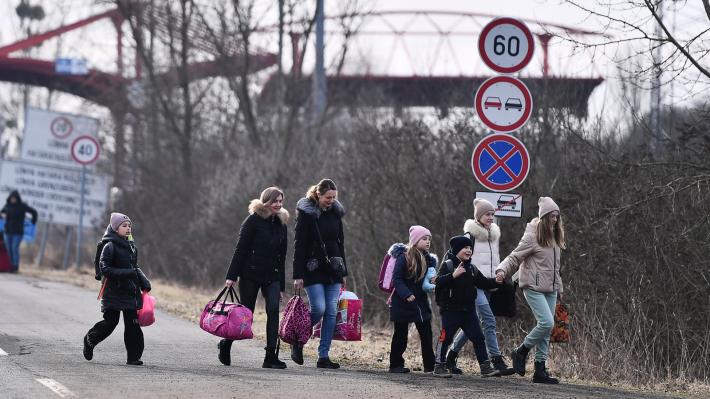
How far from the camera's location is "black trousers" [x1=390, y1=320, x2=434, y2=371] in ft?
43.4

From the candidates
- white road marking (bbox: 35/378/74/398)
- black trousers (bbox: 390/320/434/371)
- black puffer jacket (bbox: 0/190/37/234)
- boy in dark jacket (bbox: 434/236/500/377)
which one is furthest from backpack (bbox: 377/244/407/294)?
black puffer jacket (bbox: 0/190/37/234)

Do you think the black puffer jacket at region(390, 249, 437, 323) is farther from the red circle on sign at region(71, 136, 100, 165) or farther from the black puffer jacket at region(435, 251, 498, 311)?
the red circle on sign at region(71, 136, 100, 165)

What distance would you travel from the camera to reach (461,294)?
1297 cm

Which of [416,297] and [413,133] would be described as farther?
[413,133]

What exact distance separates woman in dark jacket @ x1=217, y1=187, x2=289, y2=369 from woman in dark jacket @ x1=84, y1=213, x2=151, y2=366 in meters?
0.83

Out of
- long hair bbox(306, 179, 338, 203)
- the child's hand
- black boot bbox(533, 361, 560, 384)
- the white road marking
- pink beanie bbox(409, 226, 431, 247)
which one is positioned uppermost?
long hair bbox(306, 179, 338, 203)

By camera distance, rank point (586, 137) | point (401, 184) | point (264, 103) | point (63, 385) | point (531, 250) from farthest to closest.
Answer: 1. point (264, 103)
2. point (401, 184)
3. point (586, 137)
4. point (531, 250)
5. point (63, 385)

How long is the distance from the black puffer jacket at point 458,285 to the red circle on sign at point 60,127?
23.3 m

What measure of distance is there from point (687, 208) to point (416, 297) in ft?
11.6

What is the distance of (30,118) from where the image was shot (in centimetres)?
3481

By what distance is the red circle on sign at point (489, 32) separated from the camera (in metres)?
13.5

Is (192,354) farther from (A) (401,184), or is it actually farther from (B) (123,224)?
(A) (401,184)

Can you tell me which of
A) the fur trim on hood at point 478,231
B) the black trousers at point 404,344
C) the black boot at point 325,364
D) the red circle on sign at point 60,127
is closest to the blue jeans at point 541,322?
the fur trim on hood at point 478,231

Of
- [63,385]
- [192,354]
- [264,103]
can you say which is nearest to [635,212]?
[192,354]
